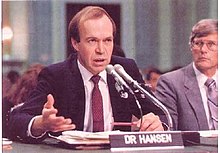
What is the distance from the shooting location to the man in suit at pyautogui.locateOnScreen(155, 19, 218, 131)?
215 cm

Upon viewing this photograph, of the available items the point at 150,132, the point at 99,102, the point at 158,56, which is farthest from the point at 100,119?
the point at 158,56

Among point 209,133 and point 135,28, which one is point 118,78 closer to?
point 135,28

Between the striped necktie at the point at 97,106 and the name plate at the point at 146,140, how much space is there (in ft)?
0.24

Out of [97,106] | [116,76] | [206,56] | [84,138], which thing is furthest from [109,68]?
[206,56]

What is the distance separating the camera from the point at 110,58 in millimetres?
2092

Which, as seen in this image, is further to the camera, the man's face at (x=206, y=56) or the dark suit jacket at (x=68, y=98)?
the man's face at (x=206, y=56)

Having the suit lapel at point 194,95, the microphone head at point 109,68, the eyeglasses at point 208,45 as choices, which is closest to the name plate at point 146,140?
the suit lapel at point 194,95

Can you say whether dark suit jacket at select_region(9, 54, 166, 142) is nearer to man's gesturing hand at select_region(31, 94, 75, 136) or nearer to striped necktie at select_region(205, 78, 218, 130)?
man's gesturing hand at select_region(31, 94, 75, 136)

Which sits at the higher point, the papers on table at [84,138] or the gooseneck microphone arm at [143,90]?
the gooseneck microphone arm at [143,90]

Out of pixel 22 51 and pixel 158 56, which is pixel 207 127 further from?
pixel 22 51

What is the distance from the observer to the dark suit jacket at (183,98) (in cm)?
215

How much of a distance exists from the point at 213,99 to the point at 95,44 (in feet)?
1.75

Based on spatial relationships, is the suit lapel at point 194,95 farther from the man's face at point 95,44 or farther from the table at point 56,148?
the man's face at point 95,44

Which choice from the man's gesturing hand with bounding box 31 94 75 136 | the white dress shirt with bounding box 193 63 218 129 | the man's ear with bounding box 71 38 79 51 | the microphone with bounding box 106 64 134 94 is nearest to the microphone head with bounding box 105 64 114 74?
the microphone with bounding box 106 64 134 94
